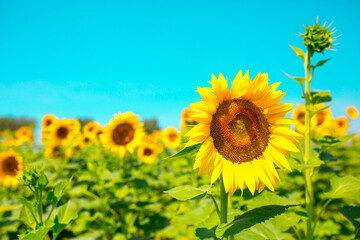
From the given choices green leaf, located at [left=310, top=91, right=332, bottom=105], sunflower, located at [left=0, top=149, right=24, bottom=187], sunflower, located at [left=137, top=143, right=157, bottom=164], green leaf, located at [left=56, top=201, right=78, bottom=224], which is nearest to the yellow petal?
green leaf, located at [left=310, top=91, right=332, bottom=105]

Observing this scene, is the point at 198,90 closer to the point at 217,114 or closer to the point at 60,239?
the point at 217,114

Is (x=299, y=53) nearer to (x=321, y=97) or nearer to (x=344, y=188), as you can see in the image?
(x=321, y=97)

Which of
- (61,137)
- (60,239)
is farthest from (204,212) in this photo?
(61,137)

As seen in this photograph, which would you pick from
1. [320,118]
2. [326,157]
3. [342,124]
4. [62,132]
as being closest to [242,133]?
[326,157]

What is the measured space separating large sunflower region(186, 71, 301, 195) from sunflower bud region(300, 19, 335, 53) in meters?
0.66

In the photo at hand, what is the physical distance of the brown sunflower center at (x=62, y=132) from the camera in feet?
19.3

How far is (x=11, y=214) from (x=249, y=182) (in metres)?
3.81

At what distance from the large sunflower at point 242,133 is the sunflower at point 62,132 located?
4.88 meters

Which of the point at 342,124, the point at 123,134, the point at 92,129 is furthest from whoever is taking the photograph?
the point at 92,129

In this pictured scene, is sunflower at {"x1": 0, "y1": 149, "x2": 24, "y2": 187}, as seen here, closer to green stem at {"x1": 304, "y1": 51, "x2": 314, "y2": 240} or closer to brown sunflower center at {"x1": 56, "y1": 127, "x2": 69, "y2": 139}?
brown sunflower center at {"x1": 56, "y1": 127, "x2": 69, "y2": 139}

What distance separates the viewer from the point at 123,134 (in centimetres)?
467

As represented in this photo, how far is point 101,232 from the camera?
3.45m

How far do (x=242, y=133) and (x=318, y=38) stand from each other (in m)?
0.98

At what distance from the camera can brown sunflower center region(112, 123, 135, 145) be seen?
4.55 meters
